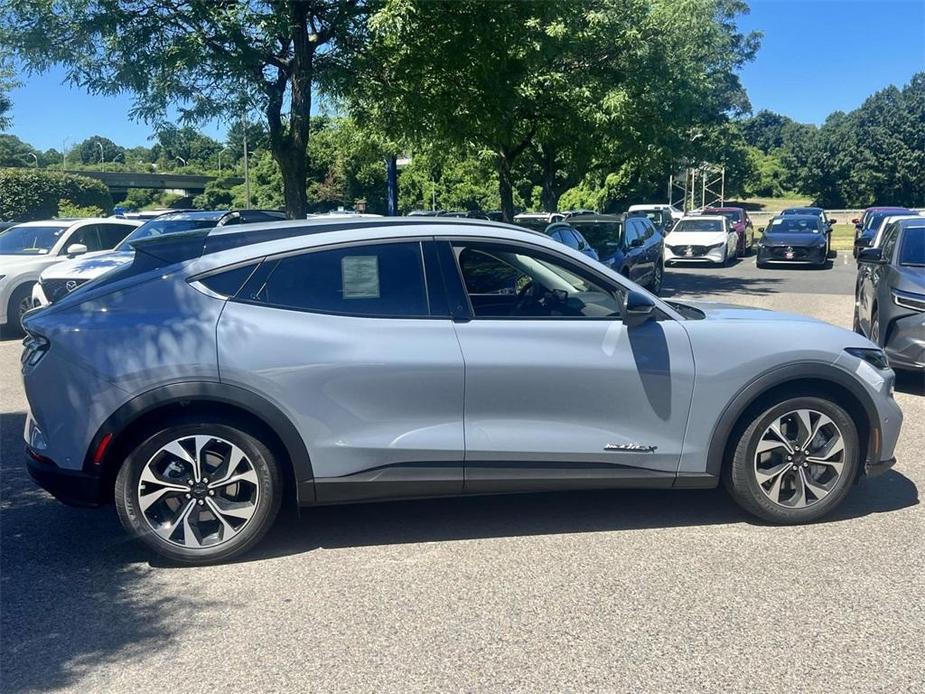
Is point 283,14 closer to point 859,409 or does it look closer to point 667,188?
point 859,409

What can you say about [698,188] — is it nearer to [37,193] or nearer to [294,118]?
[37,193]

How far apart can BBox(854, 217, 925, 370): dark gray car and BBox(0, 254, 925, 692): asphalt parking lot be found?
3.06m

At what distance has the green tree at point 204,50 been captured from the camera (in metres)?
10.8

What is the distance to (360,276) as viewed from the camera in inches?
180

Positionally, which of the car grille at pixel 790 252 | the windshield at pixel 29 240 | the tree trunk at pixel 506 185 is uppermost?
the tree trunk at pixel 506 185

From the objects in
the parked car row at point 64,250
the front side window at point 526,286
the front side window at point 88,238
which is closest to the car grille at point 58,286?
the parked car row at point 64,250

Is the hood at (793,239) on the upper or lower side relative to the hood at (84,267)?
lower

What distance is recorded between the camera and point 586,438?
4547mm

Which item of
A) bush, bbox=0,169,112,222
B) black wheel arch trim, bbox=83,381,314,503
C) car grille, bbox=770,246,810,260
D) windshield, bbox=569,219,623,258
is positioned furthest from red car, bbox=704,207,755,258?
bush, bbox=0,169,112,222

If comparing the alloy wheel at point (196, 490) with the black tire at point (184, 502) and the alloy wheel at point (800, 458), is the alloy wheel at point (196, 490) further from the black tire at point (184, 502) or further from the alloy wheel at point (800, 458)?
the alloy wheel at point (800, 458)

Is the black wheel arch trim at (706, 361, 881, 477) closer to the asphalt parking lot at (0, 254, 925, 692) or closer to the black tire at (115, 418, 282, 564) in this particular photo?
the asphalt parking lot at (0, 254, 925, 692)

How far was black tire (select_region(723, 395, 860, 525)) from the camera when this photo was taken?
470cm

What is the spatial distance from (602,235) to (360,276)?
1143cm

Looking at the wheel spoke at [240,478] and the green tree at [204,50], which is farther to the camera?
the green tree at [204,50]
